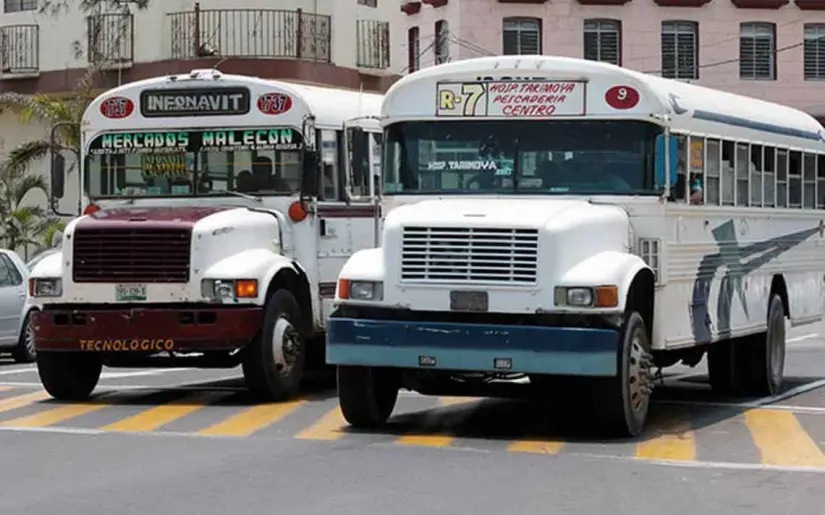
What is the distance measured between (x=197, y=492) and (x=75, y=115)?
2725 cm

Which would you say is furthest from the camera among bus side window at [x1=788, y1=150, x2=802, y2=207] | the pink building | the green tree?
the pink building

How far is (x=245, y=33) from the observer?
3966 cm

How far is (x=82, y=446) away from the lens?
13.2 m

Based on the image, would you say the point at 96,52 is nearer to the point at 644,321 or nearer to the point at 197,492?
the point at 644,321

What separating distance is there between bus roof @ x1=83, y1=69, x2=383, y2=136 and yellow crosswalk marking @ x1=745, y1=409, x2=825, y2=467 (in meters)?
4.61

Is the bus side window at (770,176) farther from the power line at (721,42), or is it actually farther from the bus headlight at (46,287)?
the power line at (721,42)

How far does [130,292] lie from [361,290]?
3329 mm

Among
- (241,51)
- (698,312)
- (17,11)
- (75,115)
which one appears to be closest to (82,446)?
(698,312)

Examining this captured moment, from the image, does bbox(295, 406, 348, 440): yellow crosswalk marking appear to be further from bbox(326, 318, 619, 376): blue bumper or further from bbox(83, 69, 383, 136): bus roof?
bbox(83, 69, 383, 136): bus roof

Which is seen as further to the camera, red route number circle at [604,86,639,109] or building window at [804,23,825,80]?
building window at [804,23,825,80]

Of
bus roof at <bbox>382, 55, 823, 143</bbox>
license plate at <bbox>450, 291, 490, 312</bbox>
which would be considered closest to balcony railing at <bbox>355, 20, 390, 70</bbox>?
bus roof at <bbox>382, 55, 823, 143</bbox>

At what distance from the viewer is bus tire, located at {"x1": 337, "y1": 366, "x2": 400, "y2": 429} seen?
1390cm

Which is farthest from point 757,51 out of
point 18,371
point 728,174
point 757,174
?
point 728,174

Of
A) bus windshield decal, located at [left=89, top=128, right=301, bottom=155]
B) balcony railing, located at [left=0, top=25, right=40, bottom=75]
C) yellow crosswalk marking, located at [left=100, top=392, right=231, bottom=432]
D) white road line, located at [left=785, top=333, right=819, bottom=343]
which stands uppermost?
balcony railing, located at [left=0, top=25, right=40, bottom=75]
